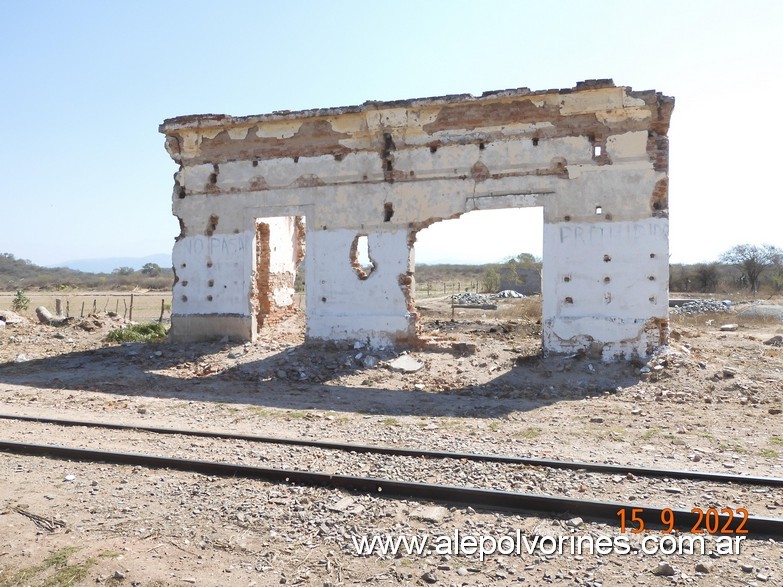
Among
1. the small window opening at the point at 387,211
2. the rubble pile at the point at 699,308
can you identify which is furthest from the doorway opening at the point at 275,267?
the rubble pile at the point at 699,308

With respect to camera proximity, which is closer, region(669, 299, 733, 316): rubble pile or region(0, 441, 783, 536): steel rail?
region(0, 441, 783, 536): steel rail

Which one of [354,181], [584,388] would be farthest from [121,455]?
[354,181]

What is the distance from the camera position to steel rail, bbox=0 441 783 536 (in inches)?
183

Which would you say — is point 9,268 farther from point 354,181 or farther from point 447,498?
point 447,498

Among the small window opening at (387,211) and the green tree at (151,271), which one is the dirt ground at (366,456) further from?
the green tree at (151,271)

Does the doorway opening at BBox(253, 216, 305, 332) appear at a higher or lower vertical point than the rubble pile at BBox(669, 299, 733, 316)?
higher

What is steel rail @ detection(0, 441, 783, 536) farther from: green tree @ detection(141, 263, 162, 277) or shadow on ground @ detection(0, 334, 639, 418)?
green tree @ detection(141, 263, 162, 277)

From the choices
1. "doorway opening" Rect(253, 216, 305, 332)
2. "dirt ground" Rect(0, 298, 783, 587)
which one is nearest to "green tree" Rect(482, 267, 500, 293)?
"doorway opening" Rect(253, 216, 305, 332)

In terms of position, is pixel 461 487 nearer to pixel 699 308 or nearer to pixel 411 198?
pixel 411 198

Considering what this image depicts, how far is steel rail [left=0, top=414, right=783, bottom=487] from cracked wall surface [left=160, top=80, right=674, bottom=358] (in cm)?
567

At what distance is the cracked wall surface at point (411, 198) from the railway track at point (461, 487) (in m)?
5.80

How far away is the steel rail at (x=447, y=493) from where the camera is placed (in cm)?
466

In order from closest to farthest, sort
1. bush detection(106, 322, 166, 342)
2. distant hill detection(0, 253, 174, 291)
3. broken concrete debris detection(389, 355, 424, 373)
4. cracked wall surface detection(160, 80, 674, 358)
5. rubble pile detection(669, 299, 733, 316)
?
A: cracked wall surface detection(160, 80, 674, 358) → broken concrete debris detection(389, 355, 424, 373) → bush detection(106, 322, 166, 342) → rubble pile detection(669, 299, 733, 316) → distant hill detection(0, 253, 174, 291)

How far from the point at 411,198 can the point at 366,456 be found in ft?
23.4
